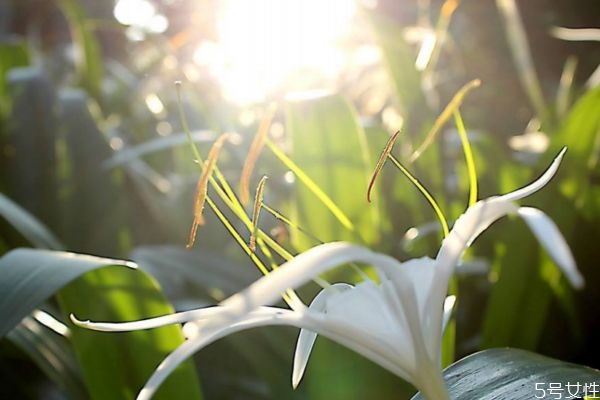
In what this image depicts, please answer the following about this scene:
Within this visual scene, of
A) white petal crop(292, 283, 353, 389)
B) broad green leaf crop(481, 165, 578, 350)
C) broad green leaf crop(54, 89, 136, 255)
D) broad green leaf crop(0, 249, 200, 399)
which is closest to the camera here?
white petal crop(292, 283, 353, 389)

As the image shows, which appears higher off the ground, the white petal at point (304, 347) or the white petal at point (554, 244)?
the white petal at point (554, 244)

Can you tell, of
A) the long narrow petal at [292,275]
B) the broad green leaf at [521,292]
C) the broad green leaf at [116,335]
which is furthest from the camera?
the broad green leaf at [521,292]

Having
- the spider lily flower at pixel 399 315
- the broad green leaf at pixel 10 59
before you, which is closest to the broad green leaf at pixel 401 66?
the spider lily flower at pixel 399 315

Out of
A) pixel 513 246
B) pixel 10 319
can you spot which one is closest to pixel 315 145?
pixel 513 246

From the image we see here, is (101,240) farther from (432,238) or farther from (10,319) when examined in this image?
(10,319)

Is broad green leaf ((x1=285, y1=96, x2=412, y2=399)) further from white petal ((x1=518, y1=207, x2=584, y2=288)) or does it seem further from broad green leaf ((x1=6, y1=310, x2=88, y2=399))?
white petal ((x1=518, y1=207, x2=584, y2=288))

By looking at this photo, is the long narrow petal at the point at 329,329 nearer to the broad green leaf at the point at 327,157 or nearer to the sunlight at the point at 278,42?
the broad green leaf at the point at 327,157

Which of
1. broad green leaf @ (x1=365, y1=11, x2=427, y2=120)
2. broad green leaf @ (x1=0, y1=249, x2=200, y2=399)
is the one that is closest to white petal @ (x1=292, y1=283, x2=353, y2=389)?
broad green leaf @ (x1=0, y1=249, x2=200, y2=399)
